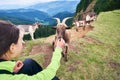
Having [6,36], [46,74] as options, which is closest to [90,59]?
[46,74]

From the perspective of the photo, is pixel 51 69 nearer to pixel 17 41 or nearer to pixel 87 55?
pixel 17 41

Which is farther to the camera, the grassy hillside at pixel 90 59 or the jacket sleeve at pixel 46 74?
the grassy hillside at pixel 90 59

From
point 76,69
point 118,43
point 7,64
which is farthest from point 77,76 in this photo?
point 7,64

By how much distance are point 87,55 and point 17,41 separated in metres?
11.4

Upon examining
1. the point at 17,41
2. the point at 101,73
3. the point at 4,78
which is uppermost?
the point at 17,41

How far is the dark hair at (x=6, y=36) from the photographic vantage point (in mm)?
4684

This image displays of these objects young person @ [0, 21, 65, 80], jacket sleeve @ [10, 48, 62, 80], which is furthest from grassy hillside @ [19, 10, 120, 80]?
young person @ [0, 21, 65, 80]

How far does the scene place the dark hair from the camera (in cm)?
468

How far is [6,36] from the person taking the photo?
15.4ft

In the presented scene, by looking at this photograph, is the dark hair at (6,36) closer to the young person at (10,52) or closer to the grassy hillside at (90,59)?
the young person at (10,52)

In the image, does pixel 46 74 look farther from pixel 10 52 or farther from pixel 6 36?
pixel 6 36

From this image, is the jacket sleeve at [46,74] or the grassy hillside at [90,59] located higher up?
the jacket sleeve at [46,74]

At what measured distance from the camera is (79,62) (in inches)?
582

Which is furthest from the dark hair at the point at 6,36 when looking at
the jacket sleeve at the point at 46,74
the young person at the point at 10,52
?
the jacket sleeve at the point at 46,74
